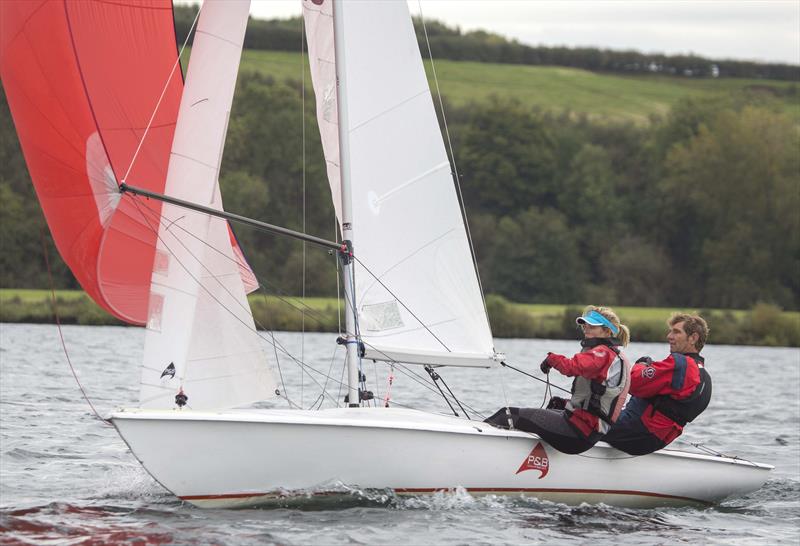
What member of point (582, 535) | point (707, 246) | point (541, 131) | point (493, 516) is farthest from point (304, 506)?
point (541, 131)

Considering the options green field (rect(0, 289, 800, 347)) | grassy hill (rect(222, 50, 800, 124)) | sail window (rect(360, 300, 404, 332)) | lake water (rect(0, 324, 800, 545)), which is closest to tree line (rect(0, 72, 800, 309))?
grassy hill (rect(222, 50, 800, 124))

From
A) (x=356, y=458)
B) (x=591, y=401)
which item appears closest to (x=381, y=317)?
(x=356, y=458)

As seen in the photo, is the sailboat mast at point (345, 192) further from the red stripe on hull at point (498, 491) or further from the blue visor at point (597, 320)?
the blue visor at point (597, 320)

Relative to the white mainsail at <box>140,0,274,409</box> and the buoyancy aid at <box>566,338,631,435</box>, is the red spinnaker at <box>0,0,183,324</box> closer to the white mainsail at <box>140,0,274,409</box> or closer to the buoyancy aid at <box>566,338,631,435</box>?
the white mainsail at <box>140,0,274,409</box>

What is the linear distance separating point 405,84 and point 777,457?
5734 millimetres

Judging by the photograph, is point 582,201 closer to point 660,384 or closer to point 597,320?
point 660,384

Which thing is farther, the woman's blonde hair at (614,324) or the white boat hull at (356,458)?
the woman's blonde hair at (614,324)

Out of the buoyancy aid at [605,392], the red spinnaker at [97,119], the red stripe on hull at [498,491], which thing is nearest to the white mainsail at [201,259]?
the red spinnaker at [97,119]

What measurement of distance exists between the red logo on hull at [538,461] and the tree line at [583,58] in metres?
59.7

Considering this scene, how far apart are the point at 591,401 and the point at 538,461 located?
53 cm

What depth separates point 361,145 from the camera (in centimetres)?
856

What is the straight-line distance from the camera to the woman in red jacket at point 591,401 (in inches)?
328

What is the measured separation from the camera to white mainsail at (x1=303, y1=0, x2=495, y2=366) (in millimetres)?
8570

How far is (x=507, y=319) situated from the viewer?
29.8m
